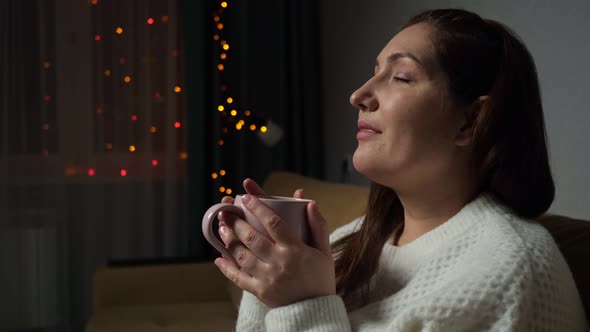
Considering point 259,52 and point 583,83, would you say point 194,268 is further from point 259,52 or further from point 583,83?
point 583,83

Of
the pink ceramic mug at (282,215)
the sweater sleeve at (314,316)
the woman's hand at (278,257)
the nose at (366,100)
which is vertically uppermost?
the nose at (366,100)

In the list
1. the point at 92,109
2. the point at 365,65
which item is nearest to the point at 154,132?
the point at 92,109

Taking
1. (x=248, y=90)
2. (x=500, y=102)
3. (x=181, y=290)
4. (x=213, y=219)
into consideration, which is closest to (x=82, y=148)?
(x=248, y=90)

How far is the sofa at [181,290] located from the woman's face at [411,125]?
0.80m

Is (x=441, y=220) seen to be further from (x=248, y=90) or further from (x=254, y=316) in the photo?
(x=248, y=90)

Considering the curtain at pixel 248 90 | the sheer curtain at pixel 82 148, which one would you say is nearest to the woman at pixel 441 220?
the curtain at pixel 248 90

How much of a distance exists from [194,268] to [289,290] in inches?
75.3

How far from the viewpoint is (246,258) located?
0.89m

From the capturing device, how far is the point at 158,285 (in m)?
2.65

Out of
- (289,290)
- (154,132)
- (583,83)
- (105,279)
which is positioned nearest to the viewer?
(289,290)

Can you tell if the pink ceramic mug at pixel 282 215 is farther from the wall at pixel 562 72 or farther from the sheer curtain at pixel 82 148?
the sheer curtain at pixel 82 148

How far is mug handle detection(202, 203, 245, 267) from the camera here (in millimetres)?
871

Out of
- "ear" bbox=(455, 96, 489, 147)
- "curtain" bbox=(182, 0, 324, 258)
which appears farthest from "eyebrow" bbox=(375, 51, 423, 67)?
"curtain" bbox=(182, 0, 324, 258)

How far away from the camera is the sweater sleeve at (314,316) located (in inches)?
34.4
